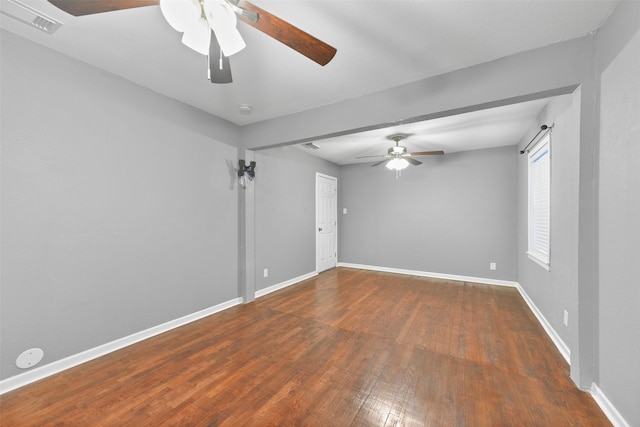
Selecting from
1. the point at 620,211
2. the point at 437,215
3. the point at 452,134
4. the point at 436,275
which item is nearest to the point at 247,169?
the point at 452,134

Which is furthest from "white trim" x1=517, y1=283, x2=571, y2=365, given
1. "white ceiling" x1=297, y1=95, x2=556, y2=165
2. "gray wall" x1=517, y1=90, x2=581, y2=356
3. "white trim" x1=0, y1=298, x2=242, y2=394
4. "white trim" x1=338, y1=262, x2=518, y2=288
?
"white trim" x1=0, y1=298, x2=242, y2=394

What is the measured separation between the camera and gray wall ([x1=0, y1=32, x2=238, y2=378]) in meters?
1.89

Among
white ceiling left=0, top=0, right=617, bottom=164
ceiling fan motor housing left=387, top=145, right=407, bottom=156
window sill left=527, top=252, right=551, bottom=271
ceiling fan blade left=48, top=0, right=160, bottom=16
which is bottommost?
window sill left=527, top=252, right=551, bottom=271

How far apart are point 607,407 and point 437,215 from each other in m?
3.73

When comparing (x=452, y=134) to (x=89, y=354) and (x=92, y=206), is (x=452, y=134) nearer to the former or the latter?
(x=92, y=206)

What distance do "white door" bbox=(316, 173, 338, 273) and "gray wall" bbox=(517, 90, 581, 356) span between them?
11.8 feet

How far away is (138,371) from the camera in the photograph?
209 cm

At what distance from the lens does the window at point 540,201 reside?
291cm

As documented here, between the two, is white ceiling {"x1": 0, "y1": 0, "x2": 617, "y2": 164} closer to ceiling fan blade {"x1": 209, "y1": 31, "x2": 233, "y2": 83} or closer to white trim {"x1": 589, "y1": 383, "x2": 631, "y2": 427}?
ceiling fan blade {"x1": 209, "y1": 31, "x2": 233, "y2": 83}

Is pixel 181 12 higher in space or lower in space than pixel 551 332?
higher

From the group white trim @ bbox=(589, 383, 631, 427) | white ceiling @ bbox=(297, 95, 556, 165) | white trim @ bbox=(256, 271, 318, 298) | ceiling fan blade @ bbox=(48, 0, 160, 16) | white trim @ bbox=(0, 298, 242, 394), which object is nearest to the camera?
ceiling fan blade @ bbox=(48, 0, 160, 16)

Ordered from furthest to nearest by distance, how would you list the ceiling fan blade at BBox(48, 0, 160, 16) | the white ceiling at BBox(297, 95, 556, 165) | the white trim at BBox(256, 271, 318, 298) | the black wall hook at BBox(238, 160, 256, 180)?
the white trim at BBox(256, 271, 318, 298), the black wall hook at BBox(238, 160, 256, 180), the white ceiling at BBox(297, 95, 556, 165), the ceiling fan blade at BBox(48, 0, 160, 16)

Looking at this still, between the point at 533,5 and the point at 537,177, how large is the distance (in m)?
2.48

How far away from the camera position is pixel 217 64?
1457mm
